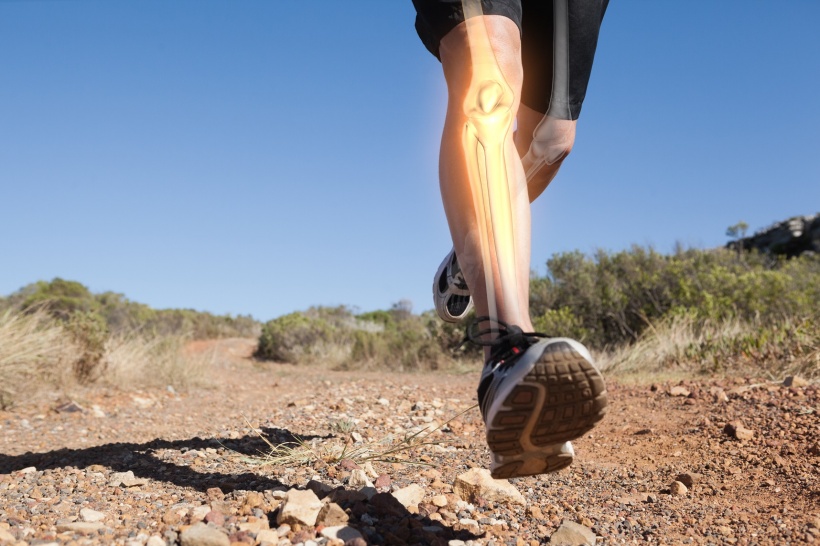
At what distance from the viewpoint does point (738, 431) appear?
297 cm

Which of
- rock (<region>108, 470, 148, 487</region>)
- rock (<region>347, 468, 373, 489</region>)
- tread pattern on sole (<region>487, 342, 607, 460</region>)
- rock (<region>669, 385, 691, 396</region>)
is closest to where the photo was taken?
tread pattern on sole (<region>487, 342, 607, 460</region>)

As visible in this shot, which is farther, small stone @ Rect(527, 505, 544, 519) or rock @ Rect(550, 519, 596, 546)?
small stone @ Rect(527, 505, 544, 519)

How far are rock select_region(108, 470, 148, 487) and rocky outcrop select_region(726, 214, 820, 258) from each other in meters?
22.4

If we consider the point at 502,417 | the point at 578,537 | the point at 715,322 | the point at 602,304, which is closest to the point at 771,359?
the point at 715,322

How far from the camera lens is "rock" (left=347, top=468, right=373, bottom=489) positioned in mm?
2213

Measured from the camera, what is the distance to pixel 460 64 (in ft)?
6.18

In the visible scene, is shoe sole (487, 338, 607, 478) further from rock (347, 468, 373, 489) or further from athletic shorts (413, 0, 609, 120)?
athletic shorts (413, 0, 609, 120)

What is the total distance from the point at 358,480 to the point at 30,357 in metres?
4.92

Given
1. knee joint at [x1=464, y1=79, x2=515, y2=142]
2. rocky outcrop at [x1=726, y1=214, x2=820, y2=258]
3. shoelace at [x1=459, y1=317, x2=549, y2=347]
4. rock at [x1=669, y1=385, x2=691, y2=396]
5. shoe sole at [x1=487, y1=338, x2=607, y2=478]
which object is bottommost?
rock at [x1=669, y1=385, x2=691, y2=396]

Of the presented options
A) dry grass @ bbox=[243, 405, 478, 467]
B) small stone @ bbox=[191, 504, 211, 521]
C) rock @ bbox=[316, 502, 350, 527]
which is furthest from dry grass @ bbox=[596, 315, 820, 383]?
small stone @ bbox=[191, 504, 211, 521]

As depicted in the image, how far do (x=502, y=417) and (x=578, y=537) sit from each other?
0.50m

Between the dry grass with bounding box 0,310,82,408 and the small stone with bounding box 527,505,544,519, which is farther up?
the dry grass with bounding box 0,310,82,408

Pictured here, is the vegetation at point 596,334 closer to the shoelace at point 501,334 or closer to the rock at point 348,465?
the rock at point 348,465

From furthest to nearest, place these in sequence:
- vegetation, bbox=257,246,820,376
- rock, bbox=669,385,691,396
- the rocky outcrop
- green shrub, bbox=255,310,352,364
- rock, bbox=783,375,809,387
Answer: the rocky outcrop
green shrub, bbox=255,310,352,364
vegetation, bbox=257,246,820,376
rock, bbox=669,385,691,396
rock, bbox=783,375,809,387
